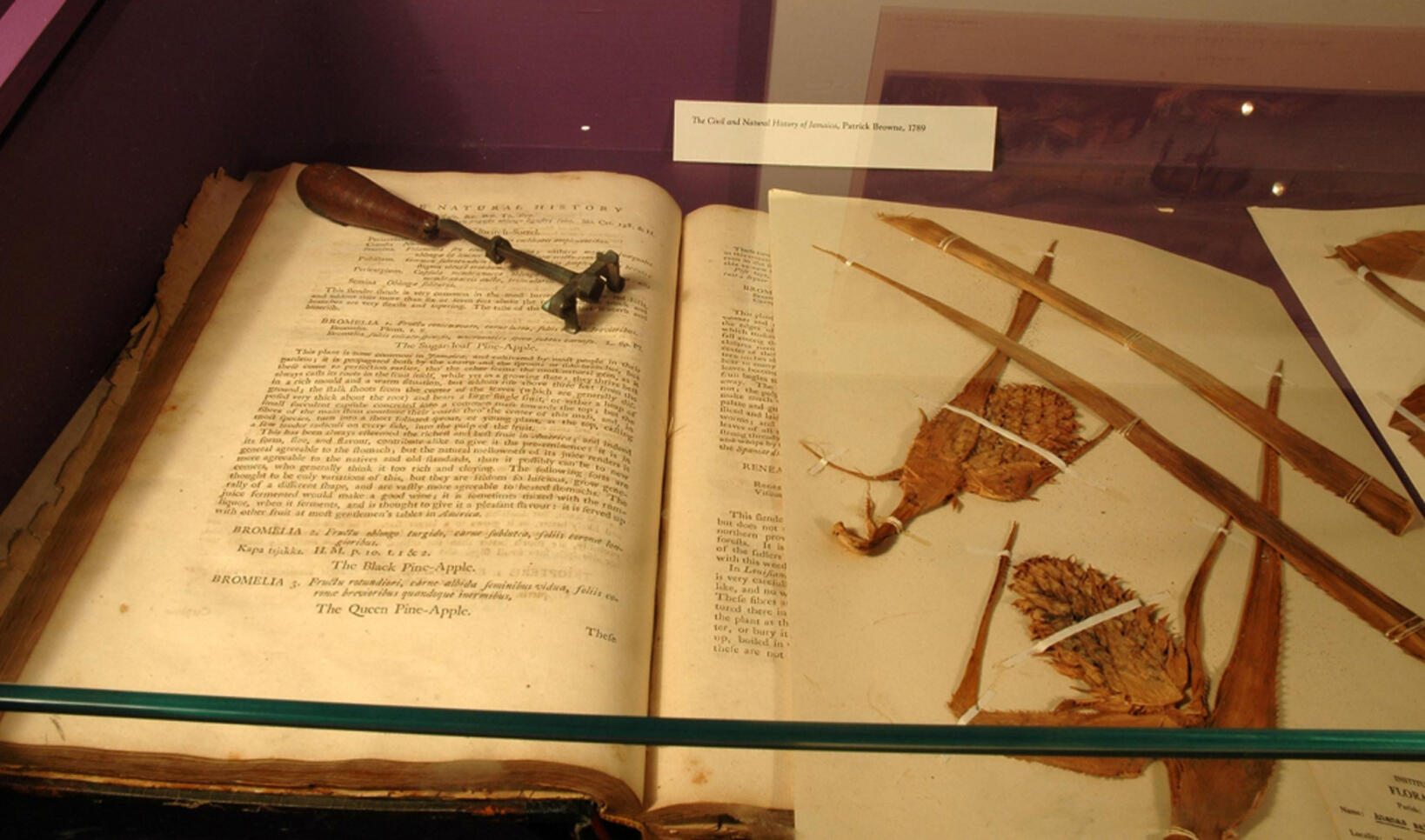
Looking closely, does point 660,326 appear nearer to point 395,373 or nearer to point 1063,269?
point 395,373

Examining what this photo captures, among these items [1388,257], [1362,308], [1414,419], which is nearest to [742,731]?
[1414,419]

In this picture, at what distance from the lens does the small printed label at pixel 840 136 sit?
1410 mm

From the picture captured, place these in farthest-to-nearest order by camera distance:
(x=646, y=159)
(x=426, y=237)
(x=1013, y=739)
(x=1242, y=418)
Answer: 1. (x=646, y=159)
2. (x=426, y=237)
3. (x=1242, y=418)
4. (x=1013, y=739)

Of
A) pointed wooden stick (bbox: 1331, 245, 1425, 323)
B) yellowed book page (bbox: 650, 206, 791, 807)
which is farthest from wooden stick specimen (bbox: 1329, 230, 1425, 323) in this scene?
yellowed book page (bbox: 650, 206, 791, 807)

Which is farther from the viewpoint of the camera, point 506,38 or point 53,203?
point 506,38

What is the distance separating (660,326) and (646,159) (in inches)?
14.2

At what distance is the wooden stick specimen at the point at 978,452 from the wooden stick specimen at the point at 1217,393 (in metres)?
0.17

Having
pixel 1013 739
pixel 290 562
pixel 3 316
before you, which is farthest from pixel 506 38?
pixel 1013 739

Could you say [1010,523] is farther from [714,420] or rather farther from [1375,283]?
[1375,283]

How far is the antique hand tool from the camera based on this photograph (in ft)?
4.23

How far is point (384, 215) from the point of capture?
136 cm

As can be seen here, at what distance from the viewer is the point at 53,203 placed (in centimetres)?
107

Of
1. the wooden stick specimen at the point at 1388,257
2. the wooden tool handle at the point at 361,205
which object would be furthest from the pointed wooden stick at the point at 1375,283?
the wooden tool handle at the point at 361,205

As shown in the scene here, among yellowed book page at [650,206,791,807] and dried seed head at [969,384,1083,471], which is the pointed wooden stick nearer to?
dried seed head at [969,384,1083,471]
